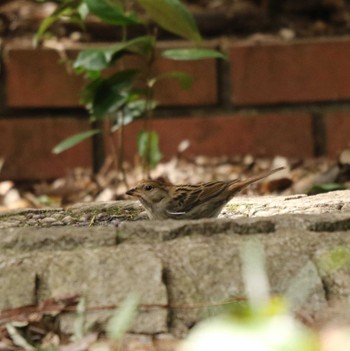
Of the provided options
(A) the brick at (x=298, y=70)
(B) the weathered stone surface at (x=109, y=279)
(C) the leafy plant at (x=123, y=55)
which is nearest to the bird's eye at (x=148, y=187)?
(C) the leafy plant at (x=123, y=55)

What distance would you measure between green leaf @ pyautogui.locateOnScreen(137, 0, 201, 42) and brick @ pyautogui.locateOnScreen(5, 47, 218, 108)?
72 centimetres

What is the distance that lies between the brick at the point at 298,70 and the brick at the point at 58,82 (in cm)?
13

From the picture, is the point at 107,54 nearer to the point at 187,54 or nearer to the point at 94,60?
the point at 94,60

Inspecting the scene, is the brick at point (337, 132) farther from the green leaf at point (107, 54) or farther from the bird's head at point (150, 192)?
the bird's head at point (150, 192)

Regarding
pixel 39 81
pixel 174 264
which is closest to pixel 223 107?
pixel 39 81

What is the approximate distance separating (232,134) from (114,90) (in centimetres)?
70

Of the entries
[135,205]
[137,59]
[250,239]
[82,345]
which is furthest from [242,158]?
[82,345]

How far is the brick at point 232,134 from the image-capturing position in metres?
3.39

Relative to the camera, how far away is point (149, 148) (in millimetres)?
3021

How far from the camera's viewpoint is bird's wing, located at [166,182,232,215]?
2.29 metres

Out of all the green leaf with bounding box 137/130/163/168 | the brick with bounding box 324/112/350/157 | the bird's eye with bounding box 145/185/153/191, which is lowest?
the bird's eye with bounding box 145/185/153/191

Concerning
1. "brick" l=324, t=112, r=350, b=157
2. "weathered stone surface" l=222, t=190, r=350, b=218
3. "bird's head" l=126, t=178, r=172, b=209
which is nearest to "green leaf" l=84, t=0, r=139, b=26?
"bird's head" l=126, t=178, r=172, b=209

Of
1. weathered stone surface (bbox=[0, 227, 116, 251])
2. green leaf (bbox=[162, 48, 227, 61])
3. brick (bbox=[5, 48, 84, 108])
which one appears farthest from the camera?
brick (bbox=[5, 48, 84, 108])

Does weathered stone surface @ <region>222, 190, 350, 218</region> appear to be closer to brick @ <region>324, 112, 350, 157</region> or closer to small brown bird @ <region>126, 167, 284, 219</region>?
small brown bird @ <region>126, 167, 284, 219</region>
